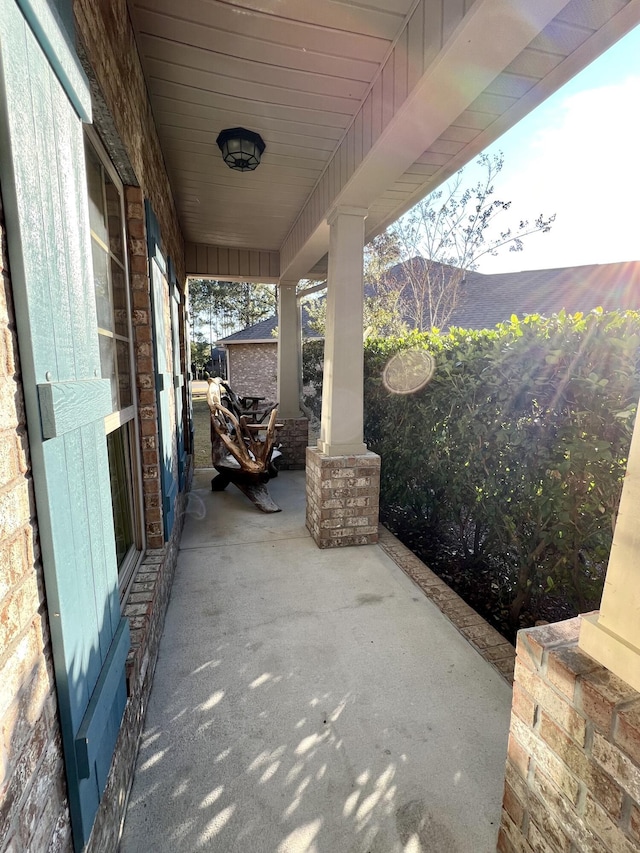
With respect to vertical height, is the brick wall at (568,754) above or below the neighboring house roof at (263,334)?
below

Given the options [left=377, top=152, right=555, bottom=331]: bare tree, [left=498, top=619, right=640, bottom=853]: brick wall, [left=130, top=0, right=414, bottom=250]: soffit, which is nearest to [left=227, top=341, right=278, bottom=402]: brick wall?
[left=377, top=152, right=555, bottom=331]: bare tree

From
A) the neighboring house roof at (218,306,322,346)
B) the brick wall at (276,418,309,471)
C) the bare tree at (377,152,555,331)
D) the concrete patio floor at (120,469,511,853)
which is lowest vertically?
the concrete patio floor at (120,469,511,853)

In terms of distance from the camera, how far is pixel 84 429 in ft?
3.87

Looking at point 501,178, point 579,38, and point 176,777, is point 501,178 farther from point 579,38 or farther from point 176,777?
point 176,777

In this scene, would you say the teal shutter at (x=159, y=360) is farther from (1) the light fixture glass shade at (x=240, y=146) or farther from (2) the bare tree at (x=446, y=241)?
(2) the bare tree at (x=446, y=241)

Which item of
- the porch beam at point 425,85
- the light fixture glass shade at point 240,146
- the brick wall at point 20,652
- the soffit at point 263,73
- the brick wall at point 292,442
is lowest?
the brick wall at point 292,442

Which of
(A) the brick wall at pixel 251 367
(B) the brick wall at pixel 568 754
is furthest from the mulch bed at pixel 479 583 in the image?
(A) the brick wall at pixel 251 367

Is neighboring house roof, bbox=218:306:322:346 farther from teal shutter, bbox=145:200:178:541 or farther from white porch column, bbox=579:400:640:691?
white porch column, bbox=579:400:640:691

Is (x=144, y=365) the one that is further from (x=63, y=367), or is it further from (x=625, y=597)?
(x=625, y=597)

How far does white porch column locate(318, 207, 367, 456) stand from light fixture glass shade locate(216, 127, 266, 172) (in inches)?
29.0

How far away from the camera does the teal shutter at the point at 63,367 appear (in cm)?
87

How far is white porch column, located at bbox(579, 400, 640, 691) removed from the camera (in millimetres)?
961

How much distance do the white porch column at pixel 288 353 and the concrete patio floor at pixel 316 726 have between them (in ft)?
12.2

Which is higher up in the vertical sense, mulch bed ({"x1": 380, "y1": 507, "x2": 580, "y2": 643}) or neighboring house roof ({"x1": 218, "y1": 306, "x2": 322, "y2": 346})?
neighboring house roof ({"x1": 218, "y1": 306, "x2": 322, "y2": 346})
